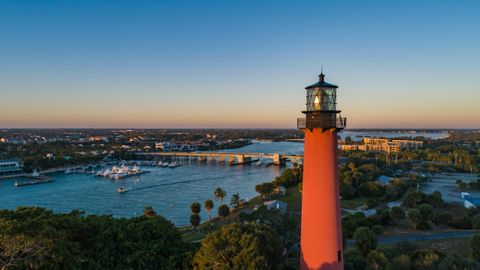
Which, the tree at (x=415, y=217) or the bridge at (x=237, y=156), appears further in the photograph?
the bridge at (x=237, y=156)

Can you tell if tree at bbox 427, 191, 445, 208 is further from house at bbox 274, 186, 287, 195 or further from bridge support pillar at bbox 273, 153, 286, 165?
bridge support pillar at bbox 273, 153, 286, 165

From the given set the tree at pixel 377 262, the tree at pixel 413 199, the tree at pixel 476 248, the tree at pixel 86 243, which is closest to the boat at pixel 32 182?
the tree at pixel 86 243

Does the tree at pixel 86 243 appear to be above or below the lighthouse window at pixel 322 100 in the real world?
below

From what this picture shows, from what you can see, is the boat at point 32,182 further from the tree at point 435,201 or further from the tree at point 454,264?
the tree at point 454,264

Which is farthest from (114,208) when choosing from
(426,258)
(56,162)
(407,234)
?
(56,162)

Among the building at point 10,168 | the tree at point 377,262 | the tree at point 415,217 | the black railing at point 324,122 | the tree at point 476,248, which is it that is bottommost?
the building at point 10,168

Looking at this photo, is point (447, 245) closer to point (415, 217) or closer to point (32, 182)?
point (415, 217)
